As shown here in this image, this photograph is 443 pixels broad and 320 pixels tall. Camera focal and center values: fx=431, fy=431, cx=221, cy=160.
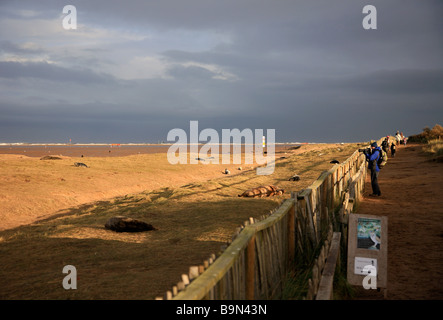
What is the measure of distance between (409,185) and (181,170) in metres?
15.4

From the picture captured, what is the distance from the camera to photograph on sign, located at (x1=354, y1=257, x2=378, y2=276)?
6.02 meters

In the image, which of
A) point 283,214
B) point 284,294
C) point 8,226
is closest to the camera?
point 284,294

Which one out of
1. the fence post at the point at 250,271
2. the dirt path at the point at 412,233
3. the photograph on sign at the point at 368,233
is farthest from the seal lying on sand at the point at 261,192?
the fence post at the point at 250,271

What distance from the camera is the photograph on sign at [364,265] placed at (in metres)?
6.02

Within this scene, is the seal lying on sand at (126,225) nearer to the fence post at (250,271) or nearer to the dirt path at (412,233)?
the dirt path at (412,233)

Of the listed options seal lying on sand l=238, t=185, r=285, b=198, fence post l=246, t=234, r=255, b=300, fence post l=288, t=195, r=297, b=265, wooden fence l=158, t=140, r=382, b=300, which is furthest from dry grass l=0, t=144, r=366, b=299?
fence post l=246, t=234, r=255, b=300

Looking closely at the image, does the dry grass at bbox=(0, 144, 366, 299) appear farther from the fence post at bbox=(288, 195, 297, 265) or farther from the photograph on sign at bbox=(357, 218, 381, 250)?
the photograph on sign at bbox=(357, 218, 381, 250)

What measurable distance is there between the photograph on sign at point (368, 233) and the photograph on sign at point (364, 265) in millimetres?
171
